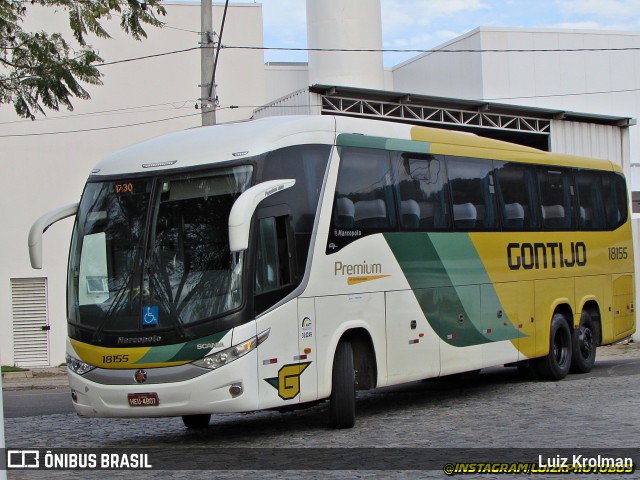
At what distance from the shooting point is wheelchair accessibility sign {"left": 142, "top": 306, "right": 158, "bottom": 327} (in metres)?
10.3

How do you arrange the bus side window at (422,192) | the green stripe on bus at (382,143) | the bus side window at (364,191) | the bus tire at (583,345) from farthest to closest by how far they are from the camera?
the bus tire at (583,345), the bus side window at (422,192), the green stripe on bus at (382,143), the bus side window at (364,191)

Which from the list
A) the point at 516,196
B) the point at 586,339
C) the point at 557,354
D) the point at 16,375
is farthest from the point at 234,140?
the point at 16,375

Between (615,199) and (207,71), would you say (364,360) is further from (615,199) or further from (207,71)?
(207,71)

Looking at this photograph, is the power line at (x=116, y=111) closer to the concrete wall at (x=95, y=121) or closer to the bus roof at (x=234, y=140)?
the concrete wall at (x=95, y=121)

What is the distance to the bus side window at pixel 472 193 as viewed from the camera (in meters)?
14.0

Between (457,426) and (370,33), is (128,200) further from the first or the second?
(370,33)

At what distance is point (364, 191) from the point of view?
12172mm

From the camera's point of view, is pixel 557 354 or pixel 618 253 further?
pixel 618 253

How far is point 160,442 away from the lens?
11320mm

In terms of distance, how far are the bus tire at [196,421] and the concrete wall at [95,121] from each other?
1684 centimetres

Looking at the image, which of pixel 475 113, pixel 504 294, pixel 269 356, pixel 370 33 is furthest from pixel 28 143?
pixel 269 356

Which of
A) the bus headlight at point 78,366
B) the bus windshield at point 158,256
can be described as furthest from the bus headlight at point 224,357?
the bus headlight at point 78,366

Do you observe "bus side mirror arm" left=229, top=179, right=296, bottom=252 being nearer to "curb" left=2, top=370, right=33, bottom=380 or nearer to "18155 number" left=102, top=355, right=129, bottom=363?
"18155 number" left=102, top=355, right=129, bottom=363

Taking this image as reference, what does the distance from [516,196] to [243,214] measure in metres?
6.80
